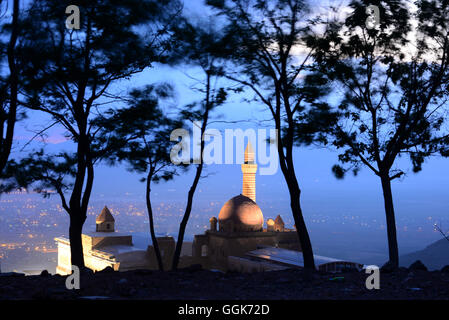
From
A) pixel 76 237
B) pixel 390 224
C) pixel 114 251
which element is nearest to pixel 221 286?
pixel 76 237

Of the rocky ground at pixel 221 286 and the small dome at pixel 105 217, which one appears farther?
the small dome at pixel 105 217

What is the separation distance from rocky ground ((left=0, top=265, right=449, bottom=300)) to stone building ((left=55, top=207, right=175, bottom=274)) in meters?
26.7

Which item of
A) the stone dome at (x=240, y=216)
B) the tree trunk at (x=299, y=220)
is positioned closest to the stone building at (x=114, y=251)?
the stone dome at (x=240, y=216)

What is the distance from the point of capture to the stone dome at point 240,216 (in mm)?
42469

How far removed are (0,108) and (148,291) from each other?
6596mm

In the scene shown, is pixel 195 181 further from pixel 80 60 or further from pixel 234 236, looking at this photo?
pixel 234 236

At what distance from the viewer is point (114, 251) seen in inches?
1618

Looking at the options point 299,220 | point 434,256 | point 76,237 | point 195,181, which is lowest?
point 434,256

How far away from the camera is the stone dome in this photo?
42.5 m

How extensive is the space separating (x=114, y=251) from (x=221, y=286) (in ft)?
110

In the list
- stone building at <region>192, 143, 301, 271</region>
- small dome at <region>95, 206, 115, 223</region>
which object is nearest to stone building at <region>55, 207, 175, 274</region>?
small dome at <region>95, 206, 115, 223</region>

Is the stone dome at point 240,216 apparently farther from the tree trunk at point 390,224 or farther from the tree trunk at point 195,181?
the tree trunk at point 390,224

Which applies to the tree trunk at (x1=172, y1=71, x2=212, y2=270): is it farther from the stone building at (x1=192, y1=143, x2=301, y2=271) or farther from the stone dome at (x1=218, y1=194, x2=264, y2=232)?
Answer: the stone dome at (x1=218, y1=194, x2=264, y2=232)

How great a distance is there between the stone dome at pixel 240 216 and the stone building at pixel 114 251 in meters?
5.50
